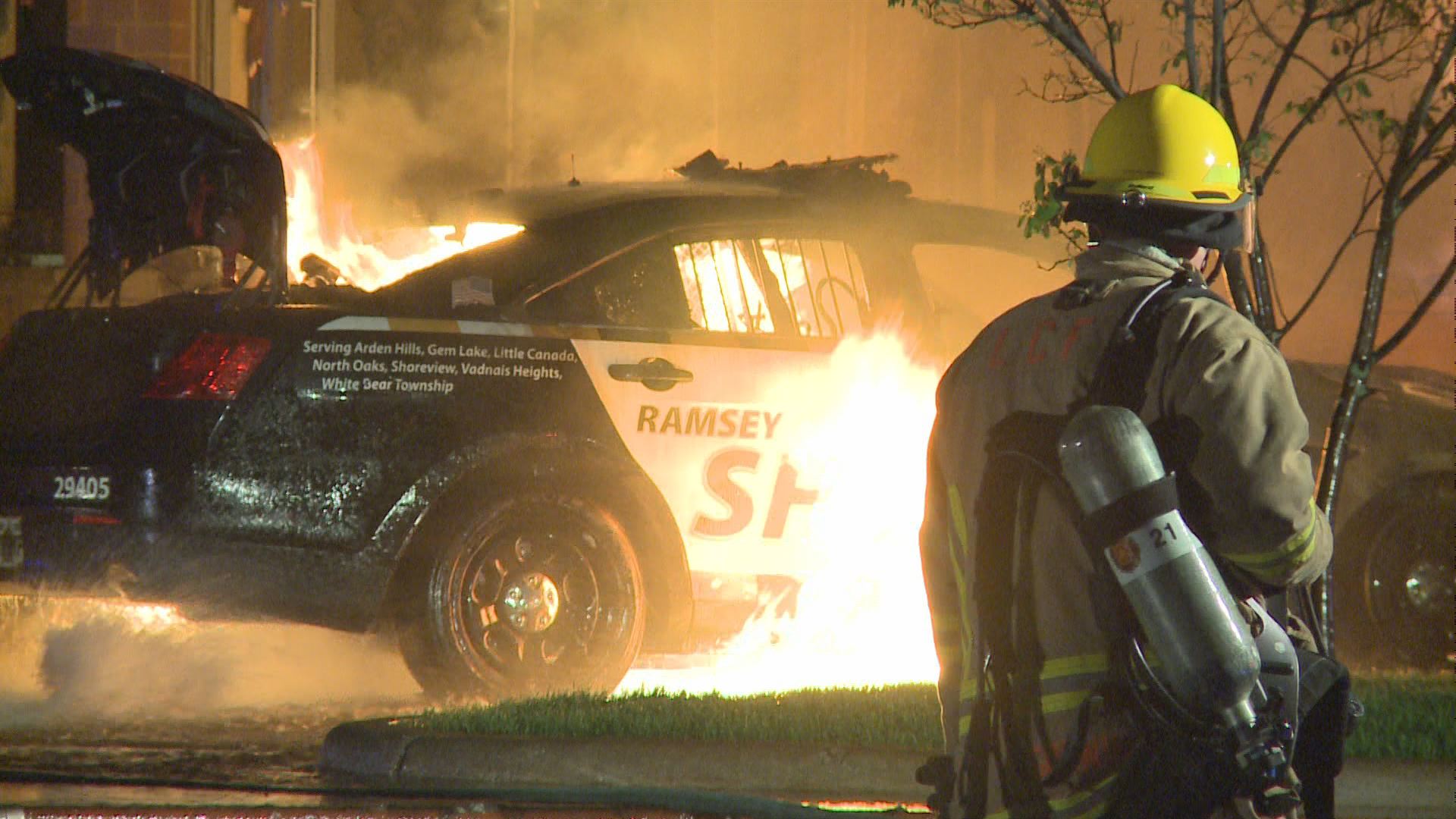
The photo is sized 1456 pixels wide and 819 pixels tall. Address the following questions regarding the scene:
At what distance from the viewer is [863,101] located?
19094 mm

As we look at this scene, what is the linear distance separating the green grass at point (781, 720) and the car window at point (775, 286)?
4.43 ft

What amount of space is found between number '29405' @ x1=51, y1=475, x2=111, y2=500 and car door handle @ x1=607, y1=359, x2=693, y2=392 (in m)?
1.66

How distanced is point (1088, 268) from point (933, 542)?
0.50 metres

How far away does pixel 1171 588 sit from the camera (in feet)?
7.39

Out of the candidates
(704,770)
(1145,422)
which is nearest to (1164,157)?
(1145,422)

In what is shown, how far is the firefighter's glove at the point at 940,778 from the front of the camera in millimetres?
2746

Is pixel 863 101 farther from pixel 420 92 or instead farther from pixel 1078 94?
pixel 1078 94

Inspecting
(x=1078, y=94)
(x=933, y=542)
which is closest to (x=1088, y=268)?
(x=933, y=542)

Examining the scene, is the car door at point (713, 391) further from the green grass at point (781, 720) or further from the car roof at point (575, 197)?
the green grass at point (781, 720)

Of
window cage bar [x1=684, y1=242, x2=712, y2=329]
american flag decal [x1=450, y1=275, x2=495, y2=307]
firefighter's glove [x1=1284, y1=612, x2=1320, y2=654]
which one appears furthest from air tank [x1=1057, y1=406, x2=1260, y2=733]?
window cage bar [x1=684, y1=242, x2=712, y2=329]

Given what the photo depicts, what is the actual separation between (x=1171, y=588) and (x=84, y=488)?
419 cm

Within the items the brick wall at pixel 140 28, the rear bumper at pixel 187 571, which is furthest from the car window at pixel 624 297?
the brick wall at pixel 140 28

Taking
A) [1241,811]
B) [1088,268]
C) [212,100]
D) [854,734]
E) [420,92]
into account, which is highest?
[420,92]

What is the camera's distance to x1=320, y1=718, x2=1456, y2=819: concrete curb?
4.96m
